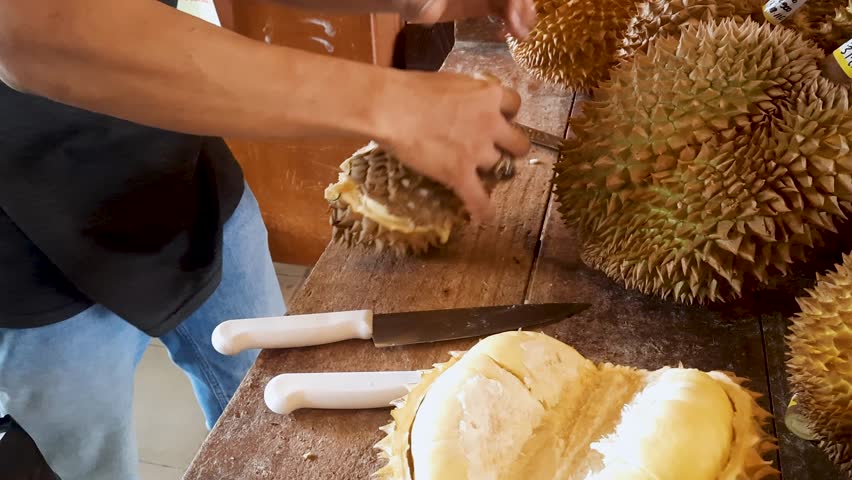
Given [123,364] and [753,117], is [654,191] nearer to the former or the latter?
[753,117]

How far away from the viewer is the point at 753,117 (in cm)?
72

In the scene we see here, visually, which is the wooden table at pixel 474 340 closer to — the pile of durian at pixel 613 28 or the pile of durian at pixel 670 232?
the pile of durian at pixel 670 232

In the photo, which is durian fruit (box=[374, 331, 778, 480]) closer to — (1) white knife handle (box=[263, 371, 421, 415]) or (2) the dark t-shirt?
(1) white knife handle (box=[263, 371, 421, 415])

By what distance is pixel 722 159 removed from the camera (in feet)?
2.33

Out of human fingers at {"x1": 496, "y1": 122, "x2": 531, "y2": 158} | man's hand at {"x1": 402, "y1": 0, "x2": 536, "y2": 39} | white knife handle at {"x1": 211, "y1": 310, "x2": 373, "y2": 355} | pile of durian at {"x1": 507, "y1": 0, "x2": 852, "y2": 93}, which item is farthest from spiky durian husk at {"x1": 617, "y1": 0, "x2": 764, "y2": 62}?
white knife handle at {"x1": 211, "y1": 310, "x2": 373, "y2": 355}

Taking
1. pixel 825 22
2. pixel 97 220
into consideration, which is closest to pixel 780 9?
pixel 825 22

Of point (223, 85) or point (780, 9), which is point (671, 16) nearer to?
point (780, 9)

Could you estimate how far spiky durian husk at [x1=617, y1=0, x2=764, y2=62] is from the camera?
2.74ft

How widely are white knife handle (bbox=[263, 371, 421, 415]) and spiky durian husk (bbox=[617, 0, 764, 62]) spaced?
0.51m

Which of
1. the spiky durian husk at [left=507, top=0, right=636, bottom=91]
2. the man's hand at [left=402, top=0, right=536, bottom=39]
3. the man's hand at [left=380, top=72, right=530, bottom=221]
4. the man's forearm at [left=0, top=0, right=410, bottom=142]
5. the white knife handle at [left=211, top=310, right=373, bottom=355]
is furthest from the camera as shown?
the spiky durian husk at [left=507, top=0, right=636, bottom=91]

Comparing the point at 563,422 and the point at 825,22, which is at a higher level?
the point at 825,22

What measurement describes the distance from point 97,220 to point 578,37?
718 mm

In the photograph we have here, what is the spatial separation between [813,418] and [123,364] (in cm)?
86

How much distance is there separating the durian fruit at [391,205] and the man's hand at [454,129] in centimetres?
6
